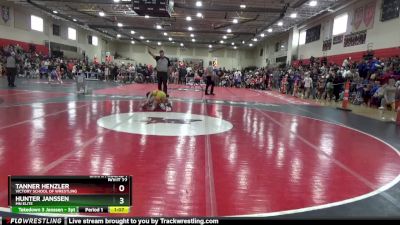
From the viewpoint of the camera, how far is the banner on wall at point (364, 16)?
1919 cm

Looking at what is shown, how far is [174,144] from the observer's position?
5574 millimetres

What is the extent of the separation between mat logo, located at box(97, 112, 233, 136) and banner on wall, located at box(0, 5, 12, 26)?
22584 millimetres

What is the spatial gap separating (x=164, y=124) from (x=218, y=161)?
9.87 ft

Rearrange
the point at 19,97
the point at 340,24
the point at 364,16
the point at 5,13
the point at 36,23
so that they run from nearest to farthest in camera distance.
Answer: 1. the point at 19,97
2. the point at 364,16
3. the point at 340,24
4. the point at 5,13
5. the point at 36,23

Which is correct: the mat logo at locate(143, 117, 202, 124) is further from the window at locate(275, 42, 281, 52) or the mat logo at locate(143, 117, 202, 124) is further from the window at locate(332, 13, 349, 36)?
the window at locate(275, 42, 281, 52)

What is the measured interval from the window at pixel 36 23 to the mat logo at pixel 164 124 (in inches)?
1044

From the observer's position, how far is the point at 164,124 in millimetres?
7477

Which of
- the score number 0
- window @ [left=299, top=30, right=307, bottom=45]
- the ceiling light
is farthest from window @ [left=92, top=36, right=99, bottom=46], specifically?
the score number 0

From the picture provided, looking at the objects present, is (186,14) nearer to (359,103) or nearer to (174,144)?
(359,103)

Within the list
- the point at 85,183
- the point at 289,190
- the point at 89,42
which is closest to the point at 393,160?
the point at 289,190

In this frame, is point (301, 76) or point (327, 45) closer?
point (301, 76)

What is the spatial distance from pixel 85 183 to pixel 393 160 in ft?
16.5
